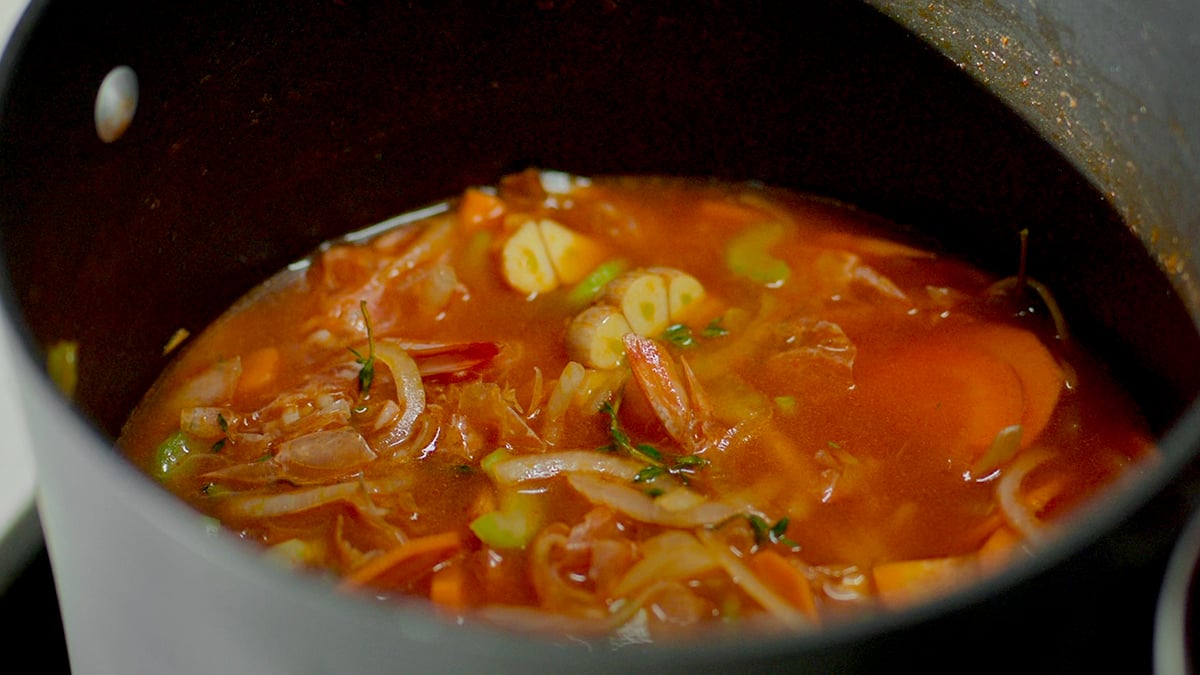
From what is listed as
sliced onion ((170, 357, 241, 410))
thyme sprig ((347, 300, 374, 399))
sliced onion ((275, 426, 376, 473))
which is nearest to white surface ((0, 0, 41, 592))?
sliced onion ((170, 357, 241, 410))

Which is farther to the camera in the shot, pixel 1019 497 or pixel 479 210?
pixel 479 210

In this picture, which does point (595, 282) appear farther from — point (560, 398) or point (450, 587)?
point (450, 587)

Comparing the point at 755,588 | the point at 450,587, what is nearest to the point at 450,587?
the point at 450,587

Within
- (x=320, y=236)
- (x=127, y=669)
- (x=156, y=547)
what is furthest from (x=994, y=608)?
(x=320, y=236)

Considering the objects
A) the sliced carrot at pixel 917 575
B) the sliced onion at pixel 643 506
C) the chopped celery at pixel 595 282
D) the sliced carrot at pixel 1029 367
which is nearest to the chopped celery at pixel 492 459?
the sliced onion at pixel 643 506

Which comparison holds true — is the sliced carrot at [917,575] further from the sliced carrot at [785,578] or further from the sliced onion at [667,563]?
the sliced onion at [667,563]

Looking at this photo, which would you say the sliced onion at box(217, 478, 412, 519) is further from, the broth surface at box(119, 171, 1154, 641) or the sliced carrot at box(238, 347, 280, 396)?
the sliced carrot at box(238, 347, 280, 396)

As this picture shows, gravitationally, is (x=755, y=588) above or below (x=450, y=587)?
above

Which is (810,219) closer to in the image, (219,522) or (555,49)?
(555,49)
